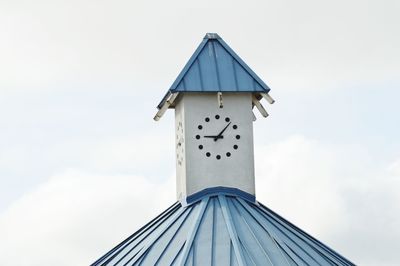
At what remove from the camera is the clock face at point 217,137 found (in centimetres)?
4412

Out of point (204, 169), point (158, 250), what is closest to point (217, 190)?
point (204, 169)

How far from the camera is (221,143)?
44188mm

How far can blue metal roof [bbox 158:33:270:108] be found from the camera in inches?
1736

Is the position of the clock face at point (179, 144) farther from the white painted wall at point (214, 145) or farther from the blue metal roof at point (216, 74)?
the blue metal roof at point (216, 74)

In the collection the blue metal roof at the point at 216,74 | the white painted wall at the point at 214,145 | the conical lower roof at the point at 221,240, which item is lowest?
the conical lower roof at the point at 221,240

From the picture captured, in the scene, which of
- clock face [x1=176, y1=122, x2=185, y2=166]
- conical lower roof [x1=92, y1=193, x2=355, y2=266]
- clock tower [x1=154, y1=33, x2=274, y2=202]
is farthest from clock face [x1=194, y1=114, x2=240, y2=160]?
conical lower roof [x1=92, y1=193, x2=355, y2=266]

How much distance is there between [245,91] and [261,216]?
418 centimetres

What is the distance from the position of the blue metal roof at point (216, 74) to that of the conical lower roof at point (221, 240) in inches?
134

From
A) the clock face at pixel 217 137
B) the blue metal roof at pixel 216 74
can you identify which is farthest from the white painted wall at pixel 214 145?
the blue metal roof at pixel 216 74

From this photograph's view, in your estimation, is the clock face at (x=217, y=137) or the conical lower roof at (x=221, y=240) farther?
the clock face at (x=217, y=137)

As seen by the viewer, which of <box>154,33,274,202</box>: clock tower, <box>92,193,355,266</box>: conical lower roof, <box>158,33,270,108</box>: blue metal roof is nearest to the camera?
<box>92,193,355,266</box>: conical lower roof

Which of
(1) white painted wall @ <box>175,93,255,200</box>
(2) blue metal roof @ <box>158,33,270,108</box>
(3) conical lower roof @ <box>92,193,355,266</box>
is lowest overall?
(3) conical lower roof @ <box>92,193,355,266</box>

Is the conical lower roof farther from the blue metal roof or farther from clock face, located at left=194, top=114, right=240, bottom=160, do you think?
the blue metal roof

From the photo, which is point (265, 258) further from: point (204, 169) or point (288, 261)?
point (204, 169)
